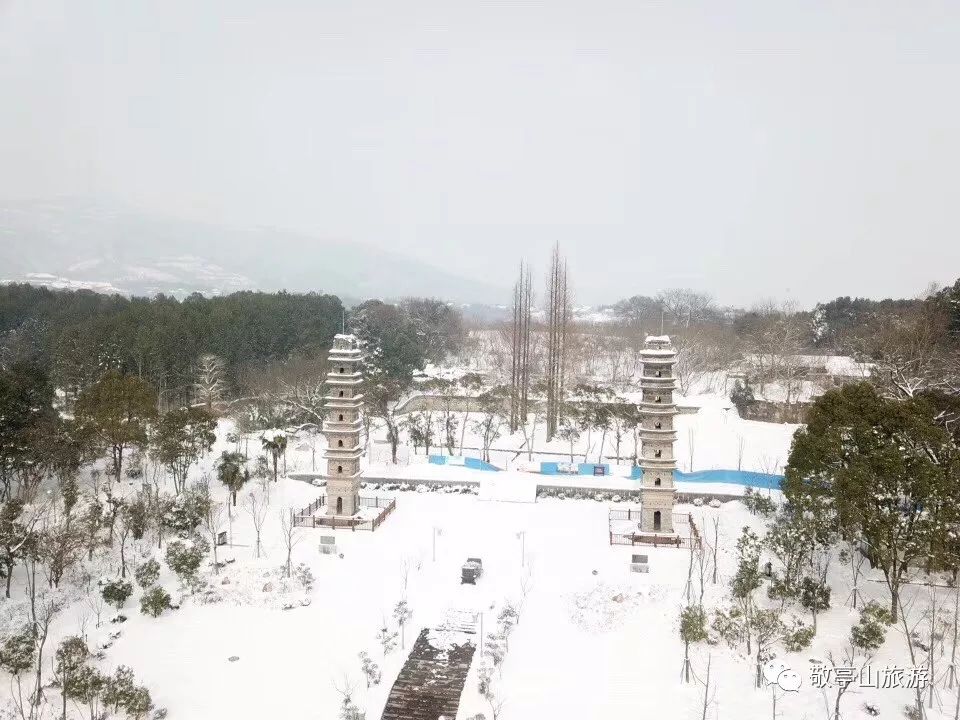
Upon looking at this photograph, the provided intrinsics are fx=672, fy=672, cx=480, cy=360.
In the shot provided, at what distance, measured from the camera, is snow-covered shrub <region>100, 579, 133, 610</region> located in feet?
61.6

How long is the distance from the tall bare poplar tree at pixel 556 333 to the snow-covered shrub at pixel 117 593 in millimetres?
25535

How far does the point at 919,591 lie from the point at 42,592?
999 inches

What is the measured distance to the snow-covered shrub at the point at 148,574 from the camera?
20.0 metres

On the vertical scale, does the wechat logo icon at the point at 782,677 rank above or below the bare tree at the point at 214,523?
below

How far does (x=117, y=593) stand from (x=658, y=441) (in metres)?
17.7

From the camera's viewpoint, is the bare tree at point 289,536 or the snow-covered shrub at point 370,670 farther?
the bare tree at point 289,536

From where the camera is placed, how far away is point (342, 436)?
26234 mm

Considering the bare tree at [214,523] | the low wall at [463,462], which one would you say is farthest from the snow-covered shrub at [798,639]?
the low wall at [463,462]

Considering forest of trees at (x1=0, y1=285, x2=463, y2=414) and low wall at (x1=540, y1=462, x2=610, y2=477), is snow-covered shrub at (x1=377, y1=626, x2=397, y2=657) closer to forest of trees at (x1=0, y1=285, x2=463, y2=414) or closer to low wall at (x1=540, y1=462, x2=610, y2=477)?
low wall at (x1=540, y1=462, x2=610, y2=477)

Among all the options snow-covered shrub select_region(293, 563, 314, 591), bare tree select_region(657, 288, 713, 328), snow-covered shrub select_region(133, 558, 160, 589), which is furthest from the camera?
bare tree select_region(657, 288, 713, 328)

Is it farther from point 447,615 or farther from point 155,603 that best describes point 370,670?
point 155,603

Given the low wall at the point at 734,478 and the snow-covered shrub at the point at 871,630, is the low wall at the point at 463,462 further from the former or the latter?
the snow-covered shrub at the point at 871,630

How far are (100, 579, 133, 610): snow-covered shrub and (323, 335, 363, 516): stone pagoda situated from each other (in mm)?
8231

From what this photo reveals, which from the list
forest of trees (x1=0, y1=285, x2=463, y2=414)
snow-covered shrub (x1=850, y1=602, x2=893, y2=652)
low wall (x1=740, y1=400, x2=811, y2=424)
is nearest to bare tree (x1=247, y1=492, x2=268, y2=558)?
forest of trees (x1=0, y1=285, x2=463, y2=414)
